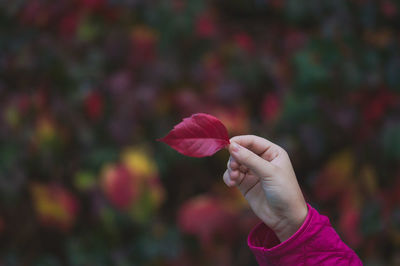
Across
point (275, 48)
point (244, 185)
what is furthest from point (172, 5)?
point (244, 185)

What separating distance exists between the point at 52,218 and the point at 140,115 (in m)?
0.50

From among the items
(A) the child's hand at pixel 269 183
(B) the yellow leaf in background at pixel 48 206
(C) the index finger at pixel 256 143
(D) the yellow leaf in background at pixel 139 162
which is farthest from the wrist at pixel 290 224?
(B) the yellow leaf in background at pixel 48 206

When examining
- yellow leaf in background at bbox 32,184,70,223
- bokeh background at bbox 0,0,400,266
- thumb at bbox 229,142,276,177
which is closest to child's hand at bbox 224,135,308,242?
thumb at bbox 229,142,276,177

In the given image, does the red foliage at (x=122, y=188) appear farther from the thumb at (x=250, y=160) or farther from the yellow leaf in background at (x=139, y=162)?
the thumb at (x=250, y=160)

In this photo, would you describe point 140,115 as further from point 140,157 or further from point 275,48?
point 275,48

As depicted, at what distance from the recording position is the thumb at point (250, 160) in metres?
0.59

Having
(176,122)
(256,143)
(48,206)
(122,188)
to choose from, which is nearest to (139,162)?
(122,188)

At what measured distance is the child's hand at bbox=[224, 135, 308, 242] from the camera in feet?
1.97

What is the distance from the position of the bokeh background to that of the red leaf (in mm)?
937

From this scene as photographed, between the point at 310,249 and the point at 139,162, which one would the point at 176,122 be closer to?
the point at 139,162

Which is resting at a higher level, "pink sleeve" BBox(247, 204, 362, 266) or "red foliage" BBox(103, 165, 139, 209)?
"pink sleeve" BBox(247, 204, 362, 266)

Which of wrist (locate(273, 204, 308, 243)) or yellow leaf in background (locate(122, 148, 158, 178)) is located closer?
wrist (locate(273, 204, 308, 243))

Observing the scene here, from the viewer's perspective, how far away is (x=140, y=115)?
170 centimetres

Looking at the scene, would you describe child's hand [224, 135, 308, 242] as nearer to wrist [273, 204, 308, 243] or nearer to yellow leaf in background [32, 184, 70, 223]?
wrist [273, 204, 308, 243]
